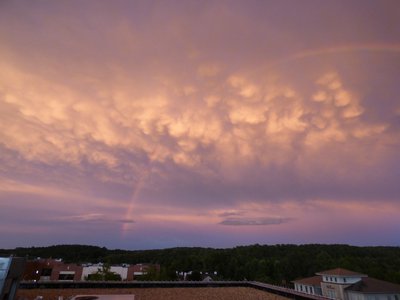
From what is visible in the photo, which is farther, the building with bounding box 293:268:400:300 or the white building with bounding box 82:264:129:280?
the white building with bounding box 82:264:129:280

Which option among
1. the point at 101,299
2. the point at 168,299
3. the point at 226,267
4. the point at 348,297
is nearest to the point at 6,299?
the point at 101,299

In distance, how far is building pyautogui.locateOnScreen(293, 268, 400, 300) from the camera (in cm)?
2927

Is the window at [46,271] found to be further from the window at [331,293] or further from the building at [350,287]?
the window at [331,293]

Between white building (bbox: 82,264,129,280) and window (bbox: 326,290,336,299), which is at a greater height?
white building (bbox: 82,264,129,280)

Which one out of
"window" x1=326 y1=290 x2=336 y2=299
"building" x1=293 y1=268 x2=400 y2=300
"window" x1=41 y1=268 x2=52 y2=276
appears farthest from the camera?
"window" x1=41 y1=268 x2=52 y2=276

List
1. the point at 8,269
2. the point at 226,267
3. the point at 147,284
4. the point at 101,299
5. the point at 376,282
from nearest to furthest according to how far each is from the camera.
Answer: the point at 8,269 → the point at 101,299 → the point at 147,284 → the point at 376,282 → the point at 226,267

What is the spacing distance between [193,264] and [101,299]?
194 ft

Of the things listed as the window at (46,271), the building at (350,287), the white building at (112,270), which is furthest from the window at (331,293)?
the window at (46,271)

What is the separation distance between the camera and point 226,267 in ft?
240

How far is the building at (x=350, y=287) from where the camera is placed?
96.0 feet

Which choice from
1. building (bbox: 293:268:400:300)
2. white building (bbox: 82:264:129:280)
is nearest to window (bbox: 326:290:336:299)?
building (bbox: 293:268:400:300)

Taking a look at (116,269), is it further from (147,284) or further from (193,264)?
(147,284)

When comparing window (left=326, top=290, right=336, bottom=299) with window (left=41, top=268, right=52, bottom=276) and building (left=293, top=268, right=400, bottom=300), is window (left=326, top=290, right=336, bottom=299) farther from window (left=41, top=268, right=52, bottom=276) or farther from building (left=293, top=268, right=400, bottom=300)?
window (left=41, top=268, right=52, bottom=276)

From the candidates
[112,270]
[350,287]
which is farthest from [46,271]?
[350,287]
